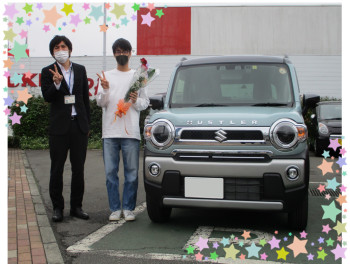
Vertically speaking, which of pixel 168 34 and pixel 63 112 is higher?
pixel 168 34

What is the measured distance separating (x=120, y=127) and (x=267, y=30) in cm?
1812

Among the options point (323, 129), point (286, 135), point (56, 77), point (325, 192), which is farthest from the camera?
point (323, 129)

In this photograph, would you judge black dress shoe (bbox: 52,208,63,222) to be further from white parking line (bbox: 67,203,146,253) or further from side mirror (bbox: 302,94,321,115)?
side mirror (bbox: 302,94,321,115)

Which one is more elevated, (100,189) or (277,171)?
(277,171)

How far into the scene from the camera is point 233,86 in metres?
4.88

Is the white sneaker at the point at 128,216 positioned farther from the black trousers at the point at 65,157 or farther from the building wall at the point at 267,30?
the building wall at the point at 267,30

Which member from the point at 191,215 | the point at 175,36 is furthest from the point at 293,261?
the point at 175,36

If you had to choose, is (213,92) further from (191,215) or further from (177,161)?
(191,215)

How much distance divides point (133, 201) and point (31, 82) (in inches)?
607

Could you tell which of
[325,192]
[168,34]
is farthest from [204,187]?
[168,34]

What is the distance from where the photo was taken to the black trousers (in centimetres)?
479

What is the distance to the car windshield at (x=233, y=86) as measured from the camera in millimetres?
4730

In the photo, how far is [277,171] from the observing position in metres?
3.94

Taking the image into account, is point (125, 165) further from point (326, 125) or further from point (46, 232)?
point (326, 125)
